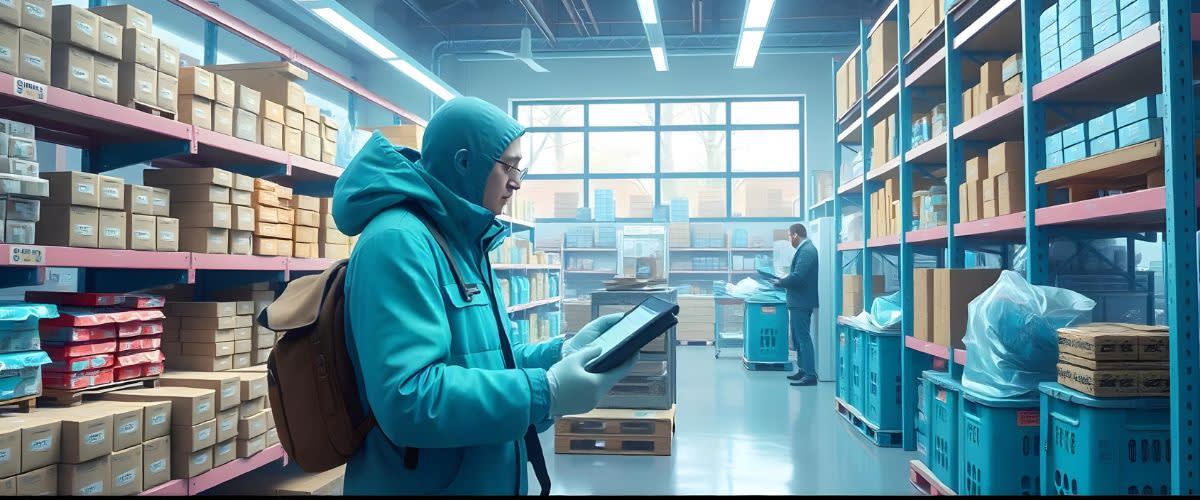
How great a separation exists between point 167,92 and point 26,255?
3.15 feet

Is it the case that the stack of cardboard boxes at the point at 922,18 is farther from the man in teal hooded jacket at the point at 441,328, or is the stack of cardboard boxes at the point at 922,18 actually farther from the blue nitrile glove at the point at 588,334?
the man in teal hooded jacket at the point at 441,328

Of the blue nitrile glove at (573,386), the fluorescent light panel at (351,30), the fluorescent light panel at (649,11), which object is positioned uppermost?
the fluorescent light panel at (649,11)

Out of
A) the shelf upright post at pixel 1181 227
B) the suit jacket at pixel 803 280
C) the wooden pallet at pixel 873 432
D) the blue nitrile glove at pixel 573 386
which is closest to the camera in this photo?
the blue nitrile glove at pixel 573 386

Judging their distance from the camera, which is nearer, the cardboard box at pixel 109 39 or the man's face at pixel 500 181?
the man's face at pixel 500 181

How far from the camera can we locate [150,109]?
300 centimetres

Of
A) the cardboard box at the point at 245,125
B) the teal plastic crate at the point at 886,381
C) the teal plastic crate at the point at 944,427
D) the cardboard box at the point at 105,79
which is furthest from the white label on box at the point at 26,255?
the teal plastic crate at the point at 886,381

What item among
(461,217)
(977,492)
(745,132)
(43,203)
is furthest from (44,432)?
(745,132)

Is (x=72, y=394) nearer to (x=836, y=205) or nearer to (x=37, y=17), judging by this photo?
(x=37, y=17)

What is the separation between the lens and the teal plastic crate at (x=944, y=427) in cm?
348

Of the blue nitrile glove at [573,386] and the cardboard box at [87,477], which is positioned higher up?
the blue nitrile glove at [573,386]

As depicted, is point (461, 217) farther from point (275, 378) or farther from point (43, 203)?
point (43, 203)

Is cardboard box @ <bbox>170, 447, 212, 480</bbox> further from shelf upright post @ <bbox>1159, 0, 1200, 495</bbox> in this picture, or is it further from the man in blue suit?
the man in blue suit

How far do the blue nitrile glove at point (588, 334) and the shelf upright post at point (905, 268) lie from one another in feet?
10.7

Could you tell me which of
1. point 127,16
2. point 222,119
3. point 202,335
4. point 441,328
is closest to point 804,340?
point 202,335
